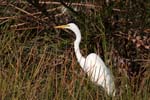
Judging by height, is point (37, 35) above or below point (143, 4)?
below

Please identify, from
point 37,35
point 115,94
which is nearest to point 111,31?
point 37,35

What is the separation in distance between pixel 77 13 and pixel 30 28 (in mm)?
647

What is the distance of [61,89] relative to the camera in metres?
3.62

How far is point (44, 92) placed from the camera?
3.68 m

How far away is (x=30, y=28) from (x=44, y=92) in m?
2.07

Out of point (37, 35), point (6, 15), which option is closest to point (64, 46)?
point (37, 35)

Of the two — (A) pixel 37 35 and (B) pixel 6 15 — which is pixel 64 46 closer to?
(A) pixel 37 35

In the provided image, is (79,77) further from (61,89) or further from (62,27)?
(62,27)

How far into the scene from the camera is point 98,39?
5.42 m

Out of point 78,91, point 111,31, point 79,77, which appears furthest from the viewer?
point 111,31

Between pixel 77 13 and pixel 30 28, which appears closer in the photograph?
pixel 77 13

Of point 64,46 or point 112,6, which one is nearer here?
point 112,6

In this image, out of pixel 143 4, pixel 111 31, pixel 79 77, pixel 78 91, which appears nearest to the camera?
pixel 78 91

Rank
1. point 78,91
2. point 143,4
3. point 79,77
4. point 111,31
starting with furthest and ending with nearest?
point 111,31
point 143,4
point 79,77
point 78,91
